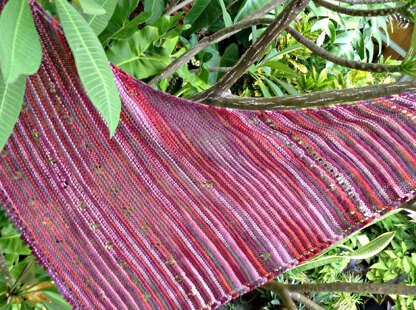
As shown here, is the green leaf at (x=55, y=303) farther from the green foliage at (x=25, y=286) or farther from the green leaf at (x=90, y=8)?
the green leaf at (x=90, y=8)

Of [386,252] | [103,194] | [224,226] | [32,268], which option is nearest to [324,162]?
[224,226]

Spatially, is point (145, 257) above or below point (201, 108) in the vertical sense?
below

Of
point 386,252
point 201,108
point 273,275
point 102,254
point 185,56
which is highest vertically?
point 185,56

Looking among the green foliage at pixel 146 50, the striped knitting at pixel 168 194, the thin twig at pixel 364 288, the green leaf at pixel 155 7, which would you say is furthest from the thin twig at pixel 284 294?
the green leaf at pixel 155 7

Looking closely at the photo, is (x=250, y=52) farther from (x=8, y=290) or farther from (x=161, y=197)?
(x=8, y=290)

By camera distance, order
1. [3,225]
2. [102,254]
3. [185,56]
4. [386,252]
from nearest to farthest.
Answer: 1. [102,254]
2. [3,225]
3. [185,56]
4. [386,252]

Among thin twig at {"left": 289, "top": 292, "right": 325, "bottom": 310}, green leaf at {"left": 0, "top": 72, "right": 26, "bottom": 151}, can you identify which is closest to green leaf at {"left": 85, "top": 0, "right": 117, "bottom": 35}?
green leaf at {"left": 0, "top": 72, "right": 26, "bottom": 151}

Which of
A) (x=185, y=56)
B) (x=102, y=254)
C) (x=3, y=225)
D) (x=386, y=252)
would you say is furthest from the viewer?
(x=386, y=252)

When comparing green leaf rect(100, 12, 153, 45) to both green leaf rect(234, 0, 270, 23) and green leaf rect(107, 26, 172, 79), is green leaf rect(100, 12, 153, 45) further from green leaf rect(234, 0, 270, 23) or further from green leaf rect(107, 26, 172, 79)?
green leaf rect(234, 0, 270, 23)
